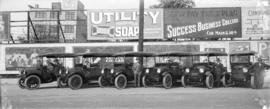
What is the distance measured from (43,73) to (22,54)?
720cm

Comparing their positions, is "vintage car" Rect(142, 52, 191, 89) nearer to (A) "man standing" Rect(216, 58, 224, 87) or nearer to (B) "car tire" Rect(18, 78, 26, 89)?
(A) "man standing" Rect(216, 58, 224, 87)

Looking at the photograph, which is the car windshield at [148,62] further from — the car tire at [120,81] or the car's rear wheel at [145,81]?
the car tire at [120,81]

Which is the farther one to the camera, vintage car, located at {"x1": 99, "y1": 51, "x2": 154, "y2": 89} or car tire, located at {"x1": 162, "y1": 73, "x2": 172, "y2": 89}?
vintage car, located at {"x1": 99, "y1": 51, "x2": 154, "y2": 89}

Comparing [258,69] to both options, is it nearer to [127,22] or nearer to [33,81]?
[33,81]

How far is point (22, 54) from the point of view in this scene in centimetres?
2059

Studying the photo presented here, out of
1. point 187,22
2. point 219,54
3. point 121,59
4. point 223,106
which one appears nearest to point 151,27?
point 187,22

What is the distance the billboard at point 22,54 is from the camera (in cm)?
2041

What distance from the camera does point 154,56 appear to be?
14.5m

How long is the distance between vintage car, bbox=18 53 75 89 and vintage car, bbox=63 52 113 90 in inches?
21.8

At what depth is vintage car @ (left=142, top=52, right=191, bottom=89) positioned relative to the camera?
13625mm

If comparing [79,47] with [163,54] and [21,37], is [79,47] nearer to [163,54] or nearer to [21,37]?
[21,37]

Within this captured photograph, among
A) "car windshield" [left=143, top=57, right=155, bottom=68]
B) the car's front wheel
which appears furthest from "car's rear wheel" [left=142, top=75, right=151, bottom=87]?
the car's front wheel

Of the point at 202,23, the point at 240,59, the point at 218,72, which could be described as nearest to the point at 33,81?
the point at 218,72

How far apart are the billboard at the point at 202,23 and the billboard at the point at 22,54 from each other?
6489 millimetres
